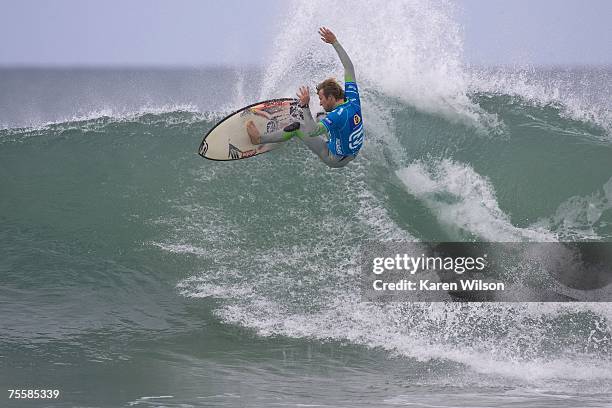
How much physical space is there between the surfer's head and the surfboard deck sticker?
1.56 metres

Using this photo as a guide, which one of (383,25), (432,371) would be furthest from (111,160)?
(432,371)

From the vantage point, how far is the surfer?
641 centimetres

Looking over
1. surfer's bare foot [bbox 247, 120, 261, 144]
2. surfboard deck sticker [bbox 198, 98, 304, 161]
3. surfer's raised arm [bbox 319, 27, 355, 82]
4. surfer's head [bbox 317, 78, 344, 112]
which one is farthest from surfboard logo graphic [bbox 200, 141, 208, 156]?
surfer's raised arm [bbox 319, 27, 355, 82]

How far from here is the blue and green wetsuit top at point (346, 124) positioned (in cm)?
648

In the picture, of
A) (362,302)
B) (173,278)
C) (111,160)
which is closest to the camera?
(362,302)

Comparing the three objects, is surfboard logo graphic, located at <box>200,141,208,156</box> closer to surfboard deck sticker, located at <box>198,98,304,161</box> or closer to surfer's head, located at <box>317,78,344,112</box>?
surfboard deck sticker, located at <box>198,98,304,161</box>

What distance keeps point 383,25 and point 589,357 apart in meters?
6.27

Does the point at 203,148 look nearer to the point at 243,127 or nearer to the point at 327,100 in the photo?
the point at 243,127

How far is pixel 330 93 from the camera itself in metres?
6.50

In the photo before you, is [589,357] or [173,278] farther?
[173,278]

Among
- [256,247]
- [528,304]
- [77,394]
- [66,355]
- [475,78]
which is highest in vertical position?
[475,78]

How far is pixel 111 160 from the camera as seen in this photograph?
35.0ft

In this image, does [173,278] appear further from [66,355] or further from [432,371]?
[432,371]

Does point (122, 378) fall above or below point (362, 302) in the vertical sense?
below
